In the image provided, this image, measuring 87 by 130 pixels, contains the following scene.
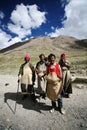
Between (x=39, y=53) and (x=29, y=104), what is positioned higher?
(x=39, y=53)

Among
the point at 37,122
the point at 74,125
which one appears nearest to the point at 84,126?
the point at 74,125

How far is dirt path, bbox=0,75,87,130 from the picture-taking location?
7.21m

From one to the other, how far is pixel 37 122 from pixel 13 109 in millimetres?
2079

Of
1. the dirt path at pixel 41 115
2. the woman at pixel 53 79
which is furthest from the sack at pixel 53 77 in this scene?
the dirt path at pixel 41 115

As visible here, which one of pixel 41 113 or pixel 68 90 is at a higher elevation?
pixel 68 90

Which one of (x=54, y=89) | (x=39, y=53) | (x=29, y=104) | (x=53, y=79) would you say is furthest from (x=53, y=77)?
(x=39, y=53)

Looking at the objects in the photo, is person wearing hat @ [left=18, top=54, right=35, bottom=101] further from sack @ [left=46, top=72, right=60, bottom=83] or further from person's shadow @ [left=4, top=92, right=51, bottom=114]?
sack @ [left=46, top=72, right=60, bottom=83]

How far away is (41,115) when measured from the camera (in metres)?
8.20

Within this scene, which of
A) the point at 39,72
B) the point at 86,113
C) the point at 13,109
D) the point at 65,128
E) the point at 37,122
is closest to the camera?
the point at 65,128

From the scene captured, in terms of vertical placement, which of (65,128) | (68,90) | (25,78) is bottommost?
(65,128)

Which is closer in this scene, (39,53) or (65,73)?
(65,73)

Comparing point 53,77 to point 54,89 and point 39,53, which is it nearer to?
point 54,89

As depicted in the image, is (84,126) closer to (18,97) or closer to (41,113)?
(41,113)

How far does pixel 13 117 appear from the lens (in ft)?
27.1
